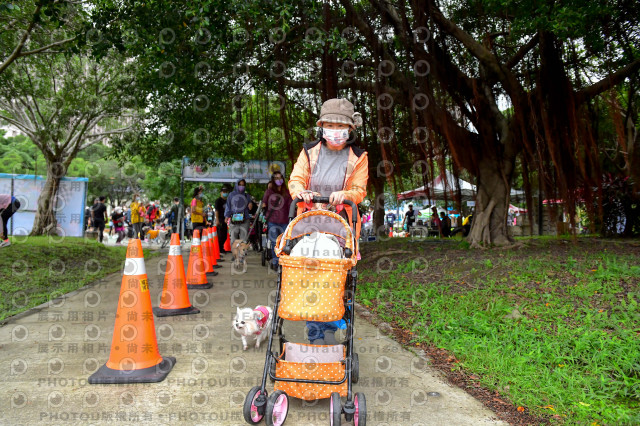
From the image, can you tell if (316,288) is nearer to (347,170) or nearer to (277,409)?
(277,409)

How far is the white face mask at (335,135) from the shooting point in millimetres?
3291

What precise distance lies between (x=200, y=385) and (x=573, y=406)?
2328 mm

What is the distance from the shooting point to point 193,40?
7.23 meters

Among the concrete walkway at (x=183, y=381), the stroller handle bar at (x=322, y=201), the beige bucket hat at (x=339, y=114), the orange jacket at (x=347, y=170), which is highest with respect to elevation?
the beige bucket hat at (x=339, y=114)

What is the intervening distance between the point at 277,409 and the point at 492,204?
7421 mm

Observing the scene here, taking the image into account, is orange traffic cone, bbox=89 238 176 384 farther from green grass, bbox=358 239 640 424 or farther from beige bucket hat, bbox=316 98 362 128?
green grass, bbox=358 239 640 424

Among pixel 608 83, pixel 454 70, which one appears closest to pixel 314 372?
pixel 454 70

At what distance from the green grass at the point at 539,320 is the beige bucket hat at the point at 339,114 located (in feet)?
6.57

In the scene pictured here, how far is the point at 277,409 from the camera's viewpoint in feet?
8.27

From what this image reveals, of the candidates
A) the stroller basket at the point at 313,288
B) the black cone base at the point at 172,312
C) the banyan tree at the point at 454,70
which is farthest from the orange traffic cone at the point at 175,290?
the banyan tree at the point at 454,70

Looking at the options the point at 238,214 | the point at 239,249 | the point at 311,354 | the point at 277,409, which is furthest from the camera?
the point at 239,249

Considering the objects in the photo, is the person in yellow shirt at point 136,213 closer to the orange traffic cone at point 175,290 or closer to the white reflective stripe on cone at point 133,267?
the orange traffic cone at point 175,290

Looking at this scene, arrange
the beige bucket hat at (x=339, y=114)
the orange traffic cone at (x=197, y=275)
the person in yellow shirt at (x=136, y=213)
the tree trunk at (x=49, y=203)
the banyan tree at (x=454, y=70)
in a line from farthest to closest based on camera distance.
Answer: the tree trunk at (x=49, y=203) < the person in yellow shirt at (x=136, y=213) < the banyan tree at (x=454, y=70) < the orange traffic cone at (x=197, y=275) < the beige bucket hat at (x=339, y=114)

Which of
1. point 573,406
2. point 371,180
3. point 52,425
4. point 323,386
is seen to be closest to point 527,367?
point 573,406
